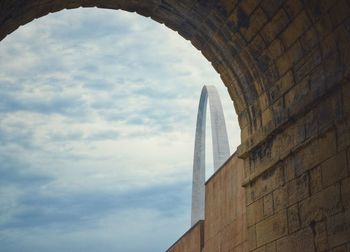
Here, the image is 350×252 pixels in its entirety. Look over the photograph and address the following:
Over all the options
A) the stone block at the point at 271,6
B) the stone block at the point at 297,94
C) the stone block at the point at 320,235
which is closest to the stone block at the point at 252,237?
the stone block at the point at 320,235

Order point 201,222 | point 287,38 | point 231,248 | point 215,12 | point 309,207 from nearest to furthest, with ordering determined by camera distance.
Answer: point 309,207 → point 287,38 → point 215,12 → point 231,248 → point 201,222

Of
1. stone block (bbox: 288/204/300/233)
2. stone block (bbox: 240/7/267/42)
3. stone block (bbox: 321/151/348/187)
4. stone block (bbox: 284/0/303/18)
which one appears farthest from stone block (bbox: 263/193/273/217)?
stone block (bbox: 284/0/303/18)

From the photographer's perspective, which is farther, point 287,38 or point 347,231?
point 287,38

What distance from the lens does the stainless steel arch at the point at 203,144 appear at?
33.6 m

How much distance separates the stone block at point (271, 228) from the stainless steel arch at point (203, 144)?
981 inches

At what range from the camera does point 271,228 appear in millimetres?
7355

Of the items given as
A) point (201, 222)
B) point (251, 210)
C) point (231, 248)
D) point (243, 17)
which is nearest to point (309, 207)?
point (251, 210)

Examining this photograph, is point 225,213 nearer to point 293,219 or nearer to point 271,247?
point 271,247

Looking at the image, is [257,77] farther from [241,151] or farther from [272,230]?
[272,230]

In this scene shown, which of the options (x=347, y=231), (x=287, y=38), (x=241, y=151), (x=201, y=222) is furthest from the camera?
(x=201, y=222)

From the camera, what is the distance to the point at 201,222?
42.3 feet

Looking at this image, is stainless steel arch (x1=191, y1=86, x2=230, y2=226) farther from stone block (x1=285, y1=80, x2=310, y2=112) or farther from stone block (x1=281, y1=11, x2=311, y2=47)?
stone block (x1=281, y1=11, x2=311, y2=47)

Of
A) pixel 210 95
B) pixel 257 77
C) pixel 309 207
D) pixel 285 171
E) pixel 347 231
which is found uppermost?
pixel 210 95

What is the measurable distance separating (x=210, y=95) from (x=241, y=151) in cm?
2755
